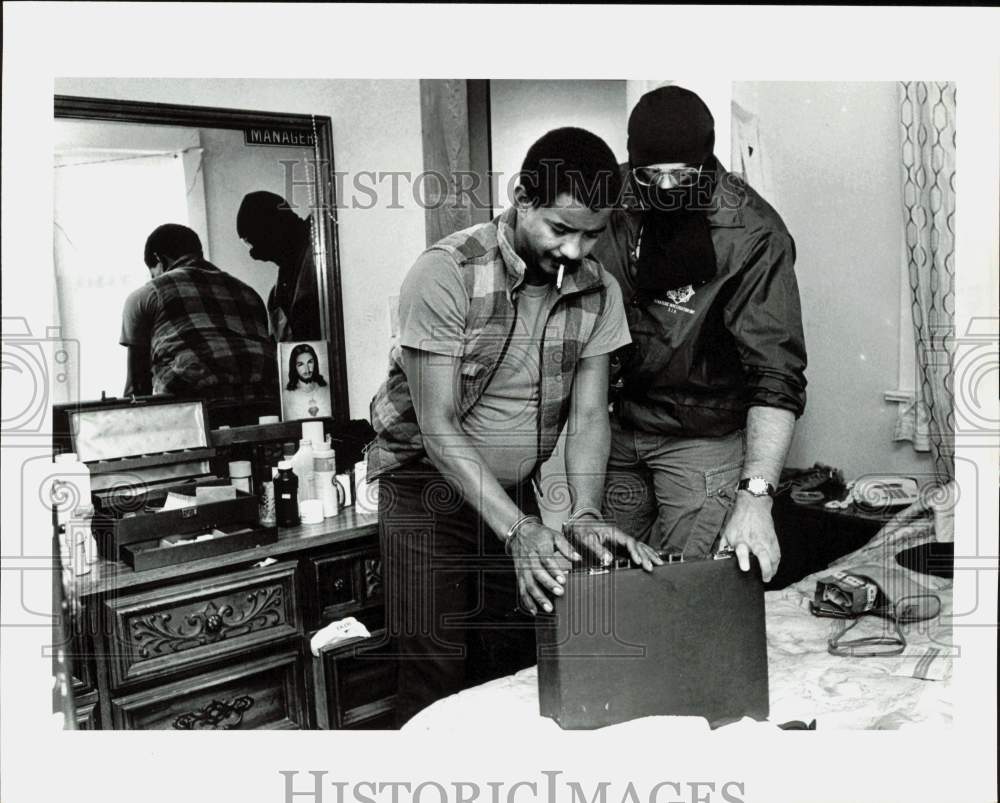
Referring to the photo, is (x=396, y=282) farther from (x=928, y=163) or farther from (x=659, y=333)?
(x=928, y=163)

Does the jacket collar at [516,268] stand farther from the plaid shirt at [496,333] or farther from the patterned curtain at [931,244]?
the patterned curtain at [931,244]

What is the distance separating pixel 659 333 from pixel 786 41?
58 cm

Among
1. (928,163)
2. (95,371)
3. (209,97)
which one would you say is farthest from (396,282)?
(928,163)

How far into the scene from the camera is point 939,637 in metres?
1.67

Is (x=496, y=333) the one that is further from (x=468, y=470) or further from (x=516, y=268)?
(x=468, y=470)

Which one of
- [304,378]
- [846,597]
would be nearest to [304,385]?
[304,378]

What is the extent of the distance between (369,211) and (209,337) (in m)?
0.52

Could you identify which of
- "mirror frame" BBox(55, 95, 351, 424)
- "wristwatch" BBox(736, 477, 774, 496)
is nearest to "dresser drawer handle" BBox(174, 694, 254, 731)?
"mirror frame" BBox(55, 95, 351, 424)

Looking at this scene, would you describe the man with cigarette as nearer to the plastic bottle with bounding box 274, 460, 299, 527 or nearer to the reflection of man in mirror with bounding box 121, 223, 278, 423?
the plastic bottle with bounding box 274, 460, 299, 527

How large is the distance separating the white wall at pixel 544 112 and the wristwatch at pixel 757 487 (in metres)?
1.21

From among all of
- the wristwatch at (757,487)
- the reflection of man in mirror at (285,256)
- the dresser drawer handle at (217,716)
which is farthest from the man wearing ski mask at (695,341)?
the dresser drawer handle at (217,716)

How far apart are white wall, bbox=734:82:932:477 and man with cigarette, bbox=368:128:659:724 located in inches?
41.6

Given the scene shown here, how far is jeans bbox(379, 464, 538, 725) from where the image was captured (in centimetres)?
183

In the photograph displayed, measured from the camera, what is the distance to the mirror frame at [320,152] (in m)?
1.97
